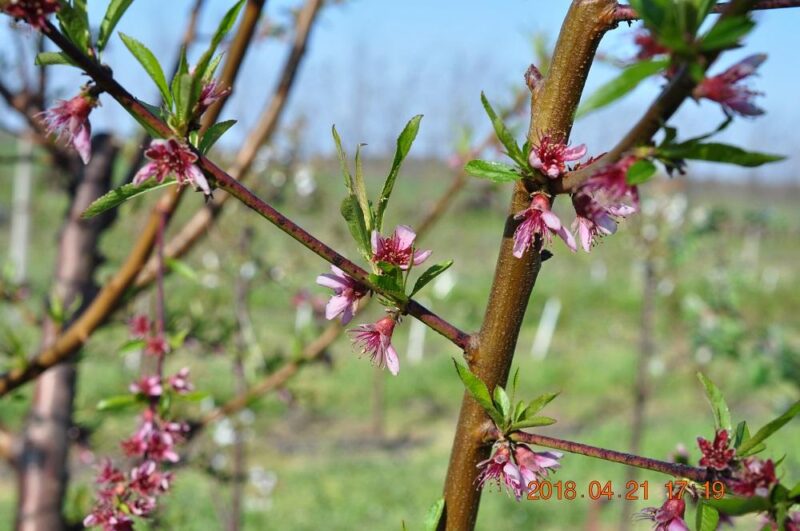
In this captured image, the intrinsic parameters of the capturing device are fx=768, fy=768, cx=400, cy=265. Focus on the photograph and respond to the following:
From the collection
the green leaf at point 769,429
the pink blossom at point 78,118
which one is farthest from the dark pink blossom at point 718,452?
the pink blossom at point 78,118

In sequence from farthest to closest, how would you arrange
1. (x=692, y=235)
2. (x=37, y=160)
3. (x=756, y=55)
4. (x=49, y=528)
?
(x=692, y=235) < (x=37, y=160) < (x=49, y=528) < (x=756, y=55)

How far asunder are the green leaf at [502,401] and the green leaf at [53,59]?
0.40 metres

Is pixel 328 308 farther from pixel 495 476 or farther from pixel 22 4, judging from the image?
pixel 22 4

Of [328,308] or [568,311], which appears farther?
[568,311]

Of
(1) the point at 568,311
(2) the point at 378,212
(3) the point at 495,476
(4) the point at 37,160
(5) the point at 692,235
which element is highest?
(1) the point at 568,311

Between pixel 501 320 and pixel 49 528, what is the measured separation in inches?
53.2

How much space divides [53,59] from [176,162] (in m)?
0.13

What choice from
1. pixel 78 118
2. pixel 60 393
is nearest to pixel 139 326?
pixel 60 393

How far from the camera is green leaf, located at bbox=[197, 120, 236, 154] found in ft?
1.96

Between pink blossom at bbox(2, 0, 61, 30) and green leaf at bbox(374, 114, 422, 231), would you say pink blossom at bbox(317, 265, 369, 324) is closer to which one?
green leaf at bbox(374, 114, 422, 231)

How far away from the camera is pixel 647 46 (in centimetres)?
52

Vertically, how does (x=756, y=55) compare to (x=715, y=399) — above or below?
above

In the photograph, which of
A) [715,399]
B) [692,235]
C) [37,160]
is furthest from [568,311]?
[715,399]

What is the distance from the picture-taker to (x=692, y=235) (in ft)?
16.9
